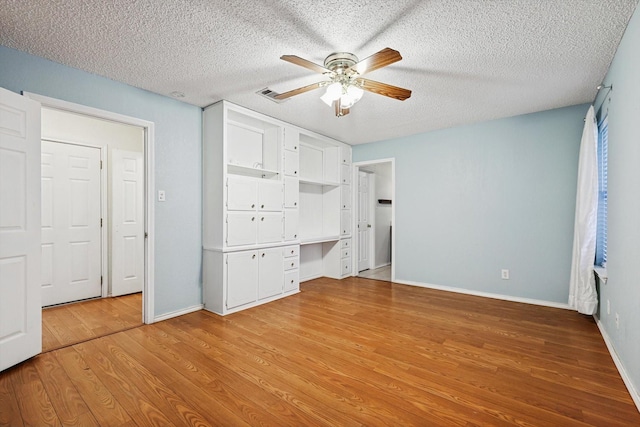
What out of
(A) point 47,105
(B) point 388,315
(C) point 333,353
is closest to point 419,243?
(B) point 388,315

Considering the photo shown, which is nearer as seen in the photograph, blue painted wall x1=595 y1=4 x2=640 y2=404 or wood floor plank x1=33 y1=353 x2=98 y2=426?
wood floor plank x1=33 y1=353 x2=98 y2=426

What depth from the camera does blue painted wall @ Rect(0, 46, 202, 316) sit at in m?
2.64

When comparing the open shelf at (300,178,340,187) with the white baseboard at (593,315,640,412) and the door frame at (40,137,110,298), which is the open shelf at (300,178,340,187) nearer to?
the door frame at (40,137,110,298)

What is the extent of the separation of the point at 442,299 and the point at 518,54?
9.48 feet

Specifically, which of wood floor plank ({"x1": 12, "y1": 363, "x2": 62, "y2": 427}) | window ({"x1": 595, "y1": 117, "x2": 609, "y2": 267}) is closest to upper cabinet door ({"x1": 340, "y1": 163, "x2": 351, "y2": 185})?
window ({"x1": 595, "y1": 117, "x2": 609, "y2": 267})

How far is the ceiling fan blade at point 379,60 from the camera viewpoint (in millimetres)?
1881

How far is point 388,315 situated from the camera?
3.33 meters

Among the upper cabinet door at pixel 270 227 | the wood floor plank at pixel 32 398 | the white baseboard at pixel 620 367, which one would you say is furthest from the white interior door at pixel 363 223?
the wood floor plank at pixel 32 398

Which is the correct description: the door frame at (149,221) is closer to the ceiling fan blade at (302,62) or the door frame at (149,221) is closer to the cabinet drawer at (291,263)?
the cabinet drawer at (291,263)

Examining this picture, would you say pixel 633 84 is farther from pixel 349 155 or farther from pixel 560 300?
pixel 349 155

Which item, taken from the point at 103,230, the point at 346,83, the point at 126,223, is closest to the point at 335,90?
the point at 346,83

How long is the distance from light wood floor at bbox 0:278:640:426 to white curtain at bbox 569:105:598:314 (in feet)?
1.02

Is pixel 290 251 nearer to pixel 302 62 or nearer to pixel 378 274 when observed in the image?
pixel 378 274

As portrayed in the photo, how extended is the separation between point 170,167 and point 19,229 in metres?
1.37
